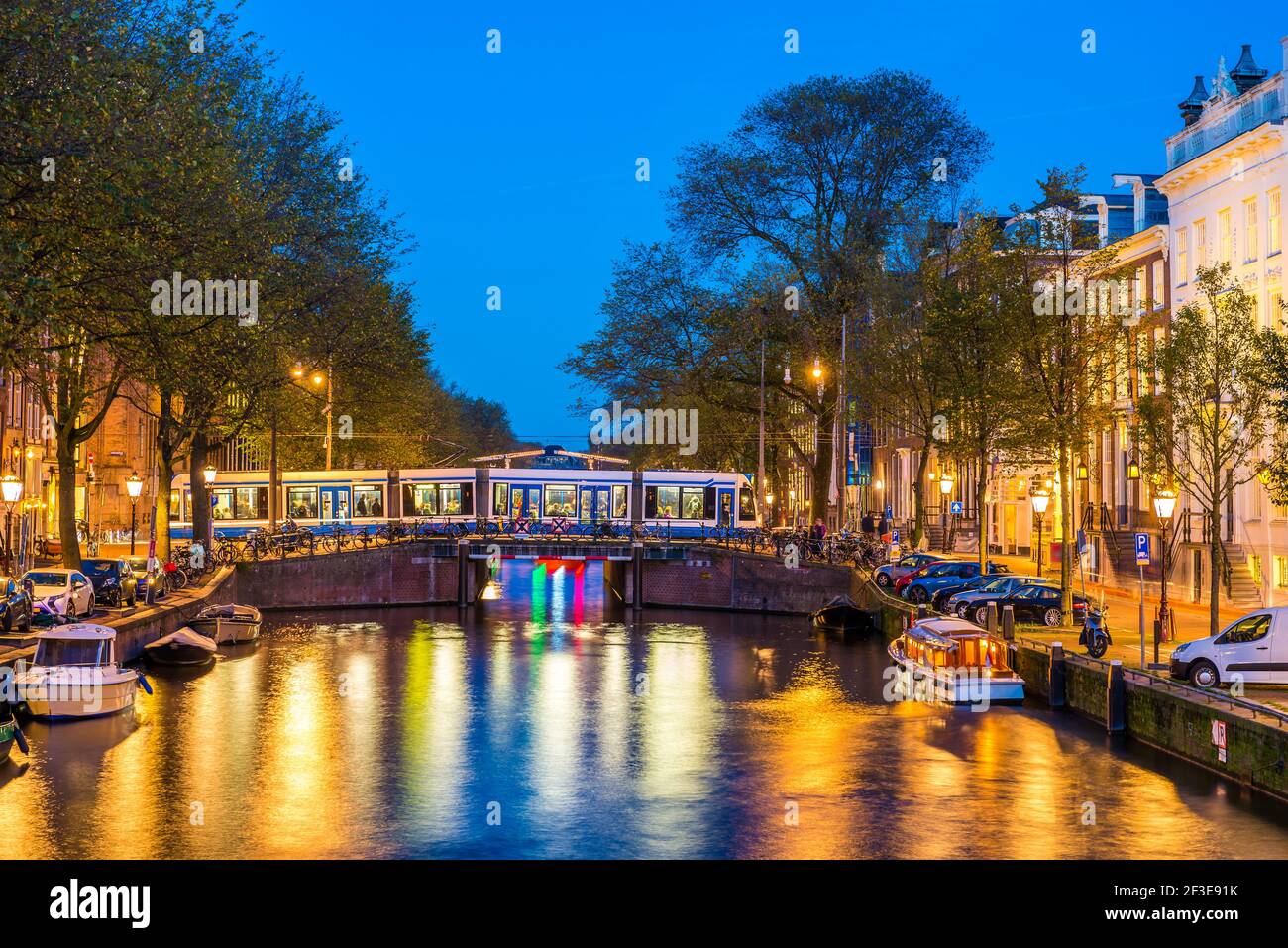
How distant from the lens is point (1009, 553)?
91125 mm

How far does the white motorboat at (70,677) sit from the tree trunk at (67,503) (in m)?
17.1

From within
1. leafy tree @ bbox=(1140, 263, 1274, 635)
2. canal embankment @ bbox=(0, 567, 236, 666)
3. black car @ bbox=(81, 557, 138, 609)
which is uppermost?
leafy tree @ bbox=(1140, 263, 1274, 635)

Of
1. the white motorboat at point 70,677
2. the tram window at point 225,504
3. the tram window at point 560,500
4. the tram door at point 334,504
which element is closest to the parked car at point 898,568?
the tram window at point 560,500

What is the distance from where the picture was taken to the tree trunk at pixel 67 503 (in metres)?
58.5

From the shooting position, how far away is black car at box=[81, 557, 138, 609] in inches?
2255

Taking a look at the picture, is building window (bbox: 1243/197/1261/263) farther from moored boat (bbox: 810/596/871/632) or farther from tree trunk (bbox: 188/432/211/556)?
tree trunk (bbox: 188/432/211/556)

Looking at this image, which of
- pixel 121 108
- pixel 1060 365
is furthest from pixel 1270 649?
pixel 121 108

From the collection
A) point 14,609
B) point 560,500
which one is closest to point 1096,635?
point 14,609

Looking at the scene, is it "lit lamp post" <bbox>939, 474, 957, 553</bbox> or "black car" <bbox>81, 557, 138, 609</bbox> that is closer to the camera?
"black car" <bbox>81, 557, 138, 609</bbox>

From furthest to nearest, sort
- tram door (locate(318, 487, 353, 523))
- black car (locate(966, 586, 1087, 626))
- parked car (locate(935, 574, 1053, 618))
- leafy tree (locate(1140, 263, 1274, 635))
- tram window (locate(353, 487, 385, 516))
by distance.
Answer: tram door (locate(318, 487, 353, 523)) < tram window (locate(353, 487, 385, 516)) < parked car (locate(935, 574, 1053, 618)) < black car (locate(966, 586, 1087, 626)) < leafy tree (locate(1140, 263, 1274, 635))

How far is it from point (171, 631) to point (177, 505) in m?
38.1

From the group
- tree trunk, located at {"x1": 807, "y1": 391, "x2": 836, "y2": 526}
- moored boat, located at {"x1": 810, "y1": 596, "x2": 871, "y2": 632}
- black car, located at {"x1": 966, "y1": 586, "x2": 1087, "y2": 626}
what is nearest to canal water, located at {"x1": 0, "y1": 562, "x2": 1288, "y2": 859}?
black car, located at {"x1": 966, "y1": 586, "x2": 1087, "y2": 626}

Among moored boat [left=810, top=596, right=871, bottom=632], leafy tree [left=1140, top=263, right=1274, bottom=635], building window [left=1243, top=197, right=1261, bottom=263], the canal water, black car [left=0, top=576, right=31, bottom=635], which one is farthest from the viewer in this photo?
moored boat [left=810, top=596, right=871, bottom=632]

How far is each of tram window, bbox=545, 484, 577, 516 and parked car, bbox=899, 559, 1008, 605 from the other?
30.8m
